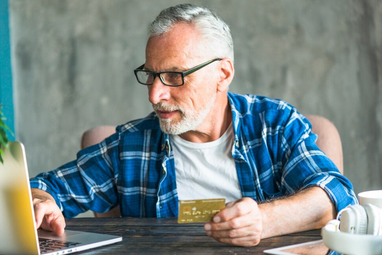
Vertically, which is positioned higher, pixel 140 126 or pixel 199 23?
pixel 199 23

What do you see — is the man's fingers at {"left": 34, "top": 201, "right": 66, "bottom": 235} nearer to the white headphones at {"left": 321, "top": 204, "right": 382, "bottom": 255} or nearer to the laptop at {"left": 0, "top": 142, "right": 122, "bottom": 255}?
the laptop at {"left": 0, "top": 142, "right": 122, "bottom": 255}

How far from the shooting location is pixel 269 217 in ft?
4.26

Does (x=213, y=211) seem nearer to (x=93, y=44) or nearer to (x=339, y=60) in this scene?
(x=339, y=60)

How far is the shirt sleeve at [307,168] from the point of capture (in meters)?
1.49

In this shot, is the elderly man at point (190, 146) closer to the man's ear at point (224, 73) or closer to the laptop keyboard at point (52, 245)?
the man's ear at point (224, 73)

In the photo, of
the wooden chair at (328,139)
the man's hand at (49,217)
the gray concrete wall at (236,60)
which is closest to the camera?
the man's hand at (49,217)

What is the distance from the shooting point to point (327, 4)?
3.26m

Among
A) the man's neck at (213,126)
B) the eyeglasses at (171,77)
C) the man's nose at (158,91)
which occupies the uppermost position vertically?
the eyeglasses at (171,77)

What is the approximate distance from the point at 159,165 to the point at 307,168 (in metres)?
0.56

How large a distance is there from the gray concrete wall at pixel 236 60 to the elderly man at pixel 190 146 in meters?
1.42

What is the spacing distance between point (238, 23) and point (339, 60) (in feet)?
2.25

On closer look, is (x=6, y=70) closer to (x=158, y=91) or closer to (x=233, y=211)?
(x=158, y=91)

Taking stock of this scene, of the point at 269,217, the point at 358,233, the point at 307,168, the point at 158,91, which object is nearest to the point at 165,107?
the point at 158,91

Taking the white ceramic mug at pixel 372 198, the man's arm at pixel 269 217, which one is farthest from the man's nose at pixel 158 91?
the white ceramic mug at pixel 372 198
